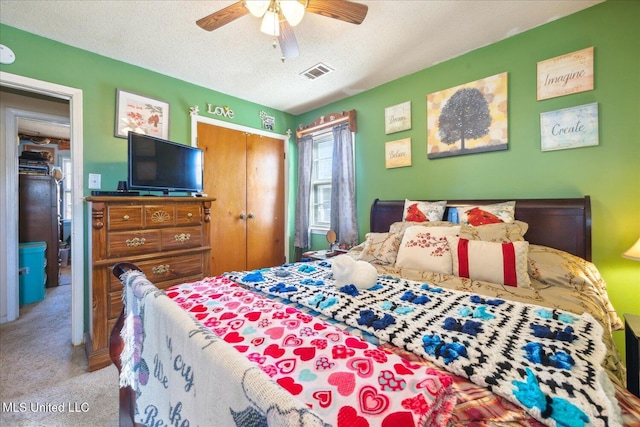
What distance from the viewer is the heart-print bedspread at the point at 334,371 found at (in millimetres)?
515

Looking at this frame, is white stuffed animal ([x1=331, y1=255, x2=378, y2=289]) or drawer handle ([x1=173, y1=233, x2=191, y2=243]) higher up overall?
drawer handle ([x1=173, y1=233, x2=191, y2=243])

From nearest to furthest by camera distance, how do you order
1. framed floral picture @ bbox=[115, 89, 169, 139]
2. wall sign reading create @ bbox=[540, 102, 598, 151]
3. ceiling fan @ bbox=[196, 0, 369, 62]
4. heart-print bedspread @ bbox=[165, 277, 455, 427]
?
1. heart-print bedspread @ bbox=[165, 277, 455, 427]
2. ceiling fan @ bbox=[196, 0, 369, 62]
3. wall sign reading create @ bbox=[540, 102, 598, 151]
4. framed floral picture @ bbox=[115, 89, 169, 139]

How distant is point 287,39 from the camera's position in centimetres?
175

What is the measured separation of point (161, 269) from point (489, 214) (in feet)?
8.47

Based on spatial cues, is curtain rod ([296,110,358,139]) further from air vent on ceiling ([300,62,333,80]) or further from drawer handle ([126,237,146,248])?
drawer handle ([126,237,146,248])

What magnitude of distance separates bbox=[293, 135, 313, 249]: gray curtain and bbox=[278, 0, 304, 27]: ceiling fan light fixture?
2104 mm

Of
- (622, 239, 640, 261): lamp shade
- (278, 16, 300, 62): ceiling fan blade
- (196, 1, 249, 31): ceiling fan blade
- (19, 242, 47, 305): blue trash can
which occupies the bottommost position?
(19, 242, 47, 305): blue trash can

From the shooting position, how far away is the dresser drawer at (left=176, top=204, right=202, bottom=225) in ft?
A: 7.55

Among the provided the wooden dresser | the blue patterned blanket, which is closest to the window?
the wooden dresser

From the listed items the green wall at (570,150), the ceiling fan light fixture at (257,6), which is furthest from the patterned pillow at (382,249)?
the ceiling fan light fixture at (257,6)

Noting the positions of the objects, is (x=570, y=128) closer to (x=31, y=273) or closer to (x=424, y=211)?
(x=424, y=211)

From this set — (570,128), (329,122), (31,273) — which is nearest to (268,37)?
(329,122)

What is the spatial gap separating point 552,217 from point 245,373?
226 cm

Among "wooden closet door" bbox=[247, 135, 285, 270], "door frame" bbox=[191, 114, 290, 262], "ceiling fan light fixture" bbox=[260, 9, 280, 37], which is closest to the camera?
"ceiling fan light fixture" bbox=[260, 9, 280, 37]
